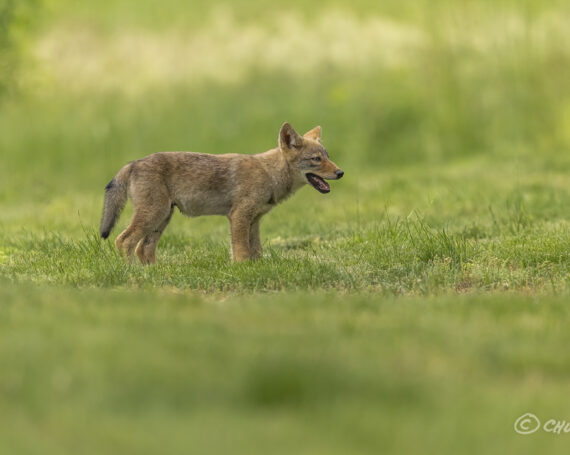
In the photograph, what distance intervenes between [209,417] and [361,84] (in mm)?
15564

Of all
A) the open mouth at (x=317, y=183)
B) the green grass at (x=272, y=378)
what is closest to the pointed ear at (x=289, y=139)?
the open mouth at (x=317, y=183)

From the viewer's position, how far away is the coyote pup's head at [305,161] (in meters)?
8.37

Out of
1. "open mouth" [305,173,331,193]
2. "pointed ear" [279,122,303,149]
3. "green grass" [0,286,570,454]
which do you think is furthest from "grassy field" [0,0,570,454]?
"pointed ear" [279,122,303,149]

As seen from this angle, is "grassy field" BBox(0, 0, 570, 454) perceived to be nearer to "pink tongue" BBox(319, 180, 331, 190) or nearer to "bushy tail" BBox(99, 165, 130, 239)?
"bushy tail" BBox(99, 165, 130, 239)

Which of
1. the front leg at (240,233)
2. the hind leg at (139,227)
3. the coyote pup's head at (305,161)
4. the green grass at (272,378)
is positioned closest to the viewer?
the green grass at (272,378)

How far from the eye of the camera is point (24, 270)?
26.2ft

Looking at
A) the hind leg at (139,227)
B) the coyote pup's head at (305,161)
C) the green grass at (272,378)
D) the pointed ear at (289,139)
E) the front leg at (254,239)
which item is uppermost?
the pointed ear at (289,139)

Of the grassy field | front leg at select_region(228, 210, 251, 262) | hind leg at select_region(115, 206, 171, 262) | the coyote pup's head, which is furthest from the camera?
the coyote pup's head

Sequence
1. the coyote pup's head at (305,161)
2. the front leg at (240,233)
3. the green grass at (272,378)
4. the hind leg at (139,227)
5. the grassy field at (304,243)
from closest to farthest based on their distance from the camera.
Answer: the green grass at (272,378) → the grassy field at (304,243) → the hind leg at (139,227) → the front leg at (240,233) → the coyote pup's head at (305,161)

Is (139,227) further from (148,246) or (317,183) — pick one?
(317,183)

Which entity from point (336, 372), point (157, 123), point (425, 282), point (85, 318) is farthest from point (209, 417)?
point (157, 123)

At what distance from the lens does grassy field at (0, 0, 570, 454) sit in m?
3.83

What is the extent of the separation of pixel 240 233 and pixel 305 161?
93 centimetres

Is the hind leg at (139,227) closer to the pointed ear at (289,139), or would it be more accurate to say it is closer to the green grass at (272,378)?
the pointed ear at (289,139)
